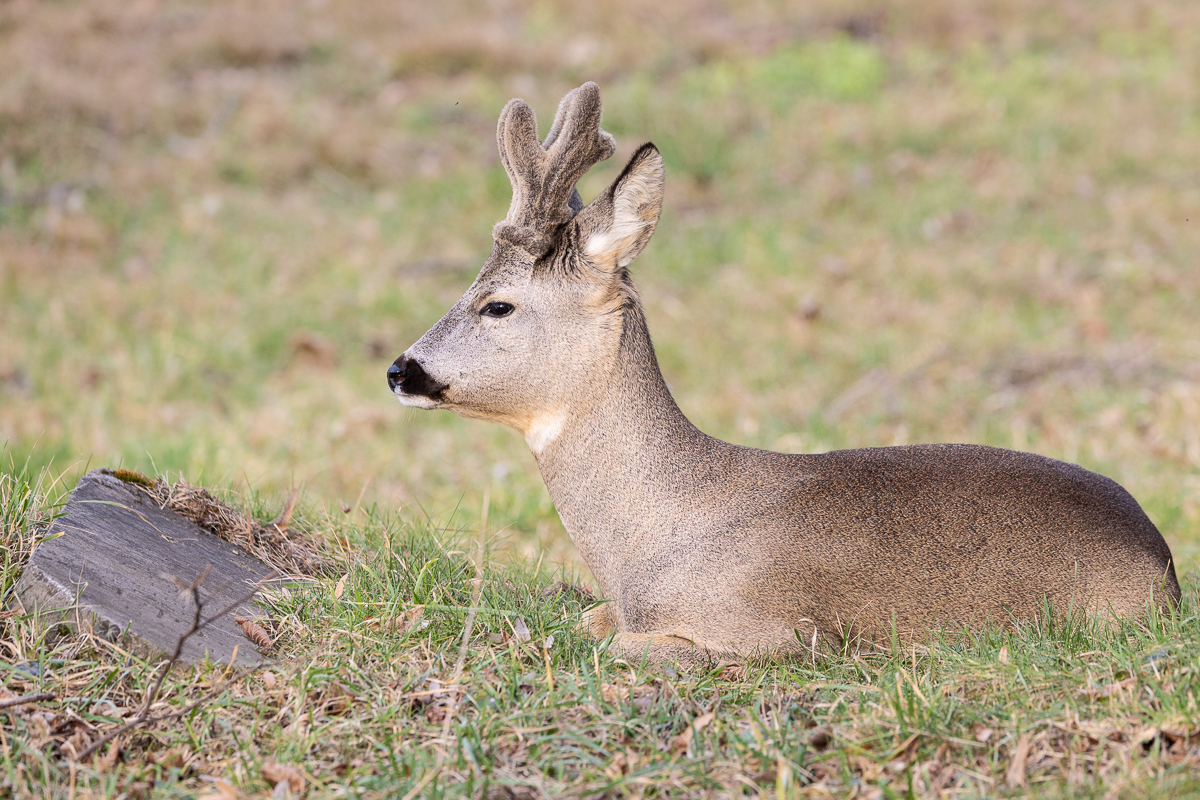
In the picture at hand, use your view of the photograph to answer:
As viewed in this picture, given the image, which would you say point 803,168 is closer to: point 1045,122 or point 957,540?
point 1045,122

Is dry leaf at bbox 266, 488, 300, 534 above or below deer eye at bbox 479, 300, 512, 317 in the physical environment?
below

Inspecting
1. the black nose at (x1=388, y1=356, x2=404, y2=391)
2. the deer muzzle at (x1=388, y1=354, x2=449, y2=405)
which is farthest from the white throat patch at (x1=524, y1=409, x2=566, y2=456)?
the black nose at (x1=388, y1=356, x2=404, y2=391)

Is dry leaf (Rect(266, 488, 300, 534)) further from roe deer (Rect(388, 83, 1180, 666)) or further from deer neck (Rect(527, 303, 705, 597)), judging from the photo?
deer neck (Rect(527, 303, 705, 597))

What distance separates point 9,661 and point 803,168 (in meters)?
9.63

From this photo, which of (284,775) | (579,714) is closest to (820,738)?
(579,714)

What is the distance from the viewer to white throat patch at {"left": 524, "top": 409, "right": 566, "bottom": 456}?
4.07 metres

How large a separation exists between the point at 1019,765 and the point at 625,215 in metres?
2.06

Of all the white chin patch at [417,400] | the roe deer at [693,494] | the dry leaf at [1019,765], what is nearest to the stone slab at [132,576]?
the white chin patch at [417,400]

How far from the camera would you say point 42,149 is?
11312 mm

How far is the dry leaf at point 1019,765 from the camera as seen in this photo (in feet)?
9.46

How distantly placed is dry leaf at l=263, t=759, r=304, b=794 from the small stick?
66 cm

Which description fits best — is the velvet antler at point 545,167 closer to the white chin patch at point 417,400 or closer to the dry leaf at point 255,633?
the white chin patch at point 417,400

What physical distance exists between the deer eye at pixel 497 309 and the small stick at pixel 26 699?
5.72 ft

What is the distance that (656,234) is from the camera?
1100 cm
